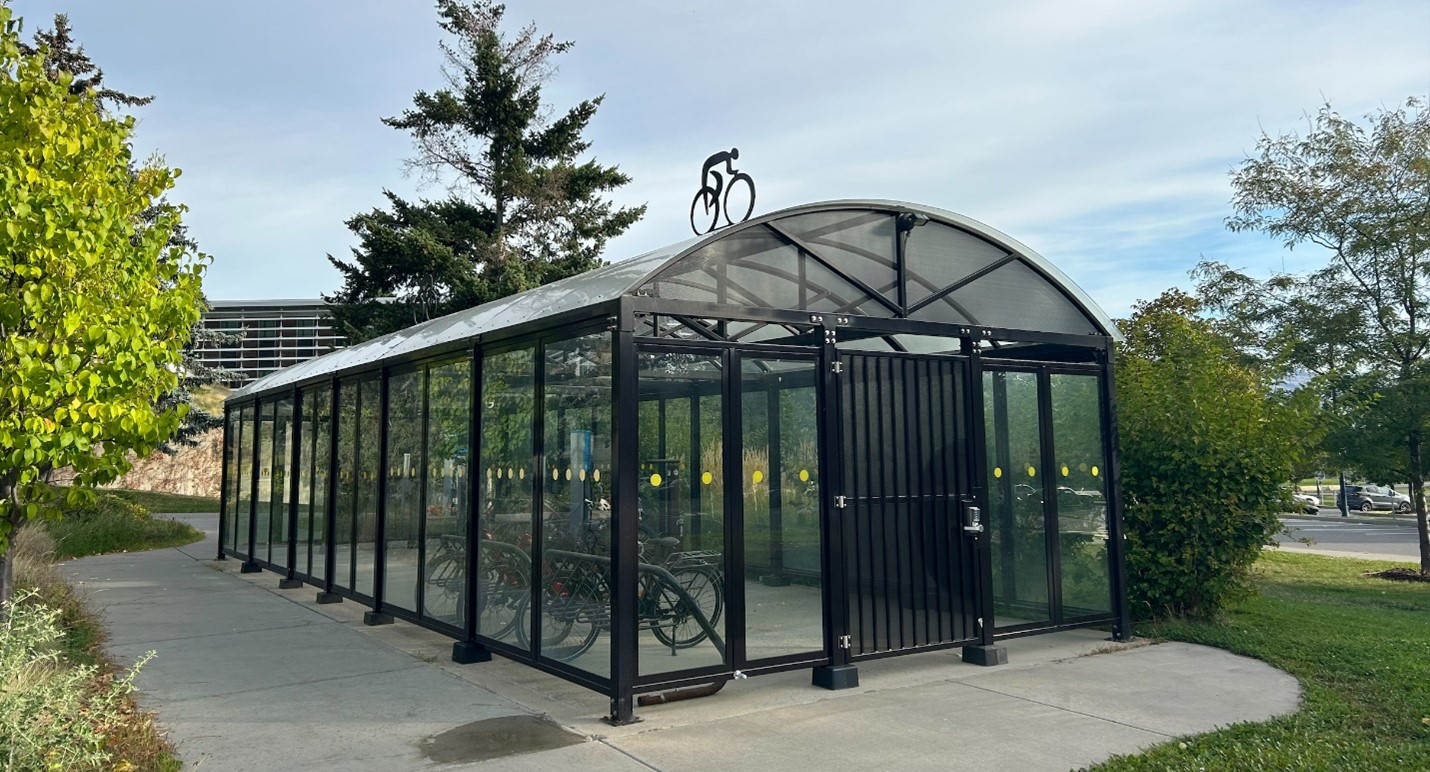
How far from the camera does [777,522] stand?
21.8ft

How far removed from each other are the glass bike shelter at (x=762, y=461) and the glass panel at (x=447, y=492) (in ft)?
0.11

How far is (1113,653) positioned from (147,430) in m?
7.28

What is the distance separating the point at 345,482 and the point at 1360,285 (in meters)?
14.2

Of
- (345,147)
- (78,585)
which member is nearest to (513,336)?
(345,147)

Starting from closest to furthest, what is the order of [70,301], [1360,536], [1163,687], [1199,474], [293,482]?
[70,301]
[1163,687]
[1199,474]
[293,482]
[1360,536]

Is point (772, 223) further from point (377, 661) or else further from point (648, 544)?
point (377, 661)

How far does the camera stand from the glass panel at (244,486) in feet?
46.2

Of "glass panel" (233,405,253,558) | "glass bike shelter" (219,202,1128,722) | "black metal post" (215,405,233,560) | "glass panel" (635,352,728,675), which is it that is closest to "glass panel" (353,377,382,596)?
"glass bike shelter" (219,202,1128,722)

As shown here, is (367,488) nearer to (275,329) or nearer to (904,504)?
(904,504)

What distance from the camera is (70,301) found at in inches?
207

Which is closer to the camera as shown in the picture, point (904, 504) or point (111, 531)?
point (904, 504)

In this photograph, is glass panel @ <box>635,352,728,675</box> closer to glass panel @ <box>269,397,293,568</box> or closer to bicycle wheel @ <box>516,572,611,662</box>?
bicycle wheel @ <box>516,572,611,662</box>

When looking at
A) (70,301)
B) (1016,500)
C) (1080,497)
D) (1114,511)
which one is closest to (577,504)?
(70,301)

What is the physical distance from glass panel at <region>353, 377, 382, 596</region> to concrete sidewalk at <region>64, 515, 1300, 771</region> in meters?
1.04
